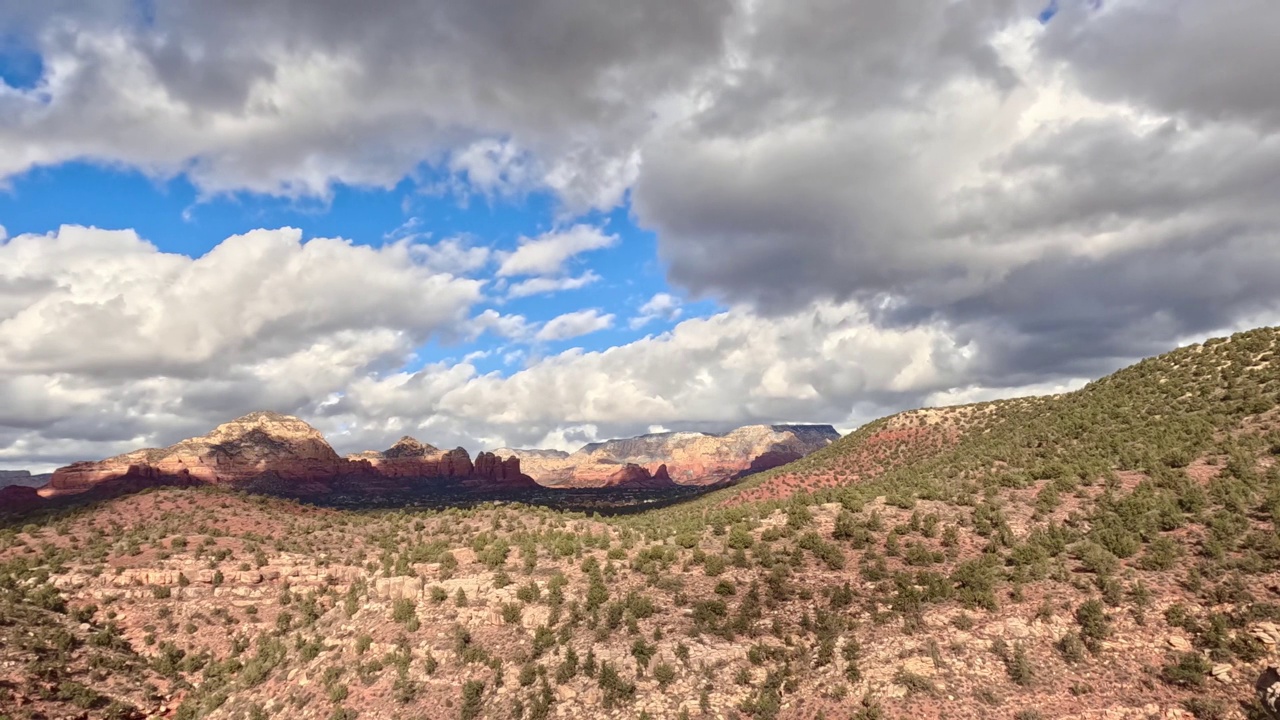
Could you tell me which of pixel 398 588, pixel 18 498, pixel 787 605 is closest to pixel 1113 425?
pixel 787 605

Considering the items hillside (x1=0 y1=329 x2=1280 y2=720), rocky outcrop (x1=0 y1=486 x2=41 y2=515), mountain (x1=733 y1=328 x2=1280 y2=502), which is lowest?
hillside (x1=0 y1=329 x2=1280 y2=720)

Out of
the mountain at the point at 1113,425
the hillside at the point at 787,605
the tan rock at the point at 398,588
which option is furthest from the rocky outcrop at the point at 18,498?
the mountain at the point at 1113,425

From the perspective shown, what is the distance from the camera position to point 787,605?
25234 millimetres

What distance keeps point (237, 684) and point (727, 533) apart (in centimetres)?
2542

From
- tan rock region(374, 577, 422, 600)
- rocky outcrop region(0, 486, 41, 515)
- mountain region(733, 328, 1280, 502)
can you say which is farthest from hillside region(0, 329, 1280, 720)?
rocky outcrop region(0, 486, 41, 515)

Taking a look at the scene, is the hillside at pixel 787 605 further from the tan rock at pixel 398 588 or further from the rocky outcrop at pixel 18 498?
the rocky outcrop at pixel 18 498

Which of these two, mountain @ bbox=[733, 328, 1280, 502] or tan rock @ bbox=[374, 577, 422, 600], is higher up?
mountain @ bbox=[733, 328, 1280, 502]

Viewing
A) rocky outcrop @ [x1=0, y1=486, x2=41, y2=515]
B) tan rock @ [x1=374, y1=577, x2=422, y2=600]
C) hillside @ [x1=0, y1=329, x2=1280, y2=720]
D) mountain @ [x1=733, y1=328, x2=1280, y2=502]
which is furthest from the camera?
rocky outcrop @ [x1=0, y1=486, x2=41, y2=515]

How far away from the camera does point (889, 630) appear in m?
22.7

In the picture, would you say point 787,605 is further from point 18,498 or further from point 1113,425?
point 18,498

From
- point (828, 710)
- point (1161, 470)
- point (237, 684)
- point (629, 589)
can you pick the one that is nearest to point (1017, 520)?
point (1161, 470)

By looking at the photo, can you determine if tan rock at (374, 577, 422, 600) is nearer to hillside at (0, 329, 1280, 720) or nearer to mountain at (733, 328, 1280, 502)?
hillside at (0, 329, 1280, 720)

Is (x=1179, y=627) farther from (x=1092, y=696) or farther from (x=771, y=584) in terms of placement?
(x=771, y=584)

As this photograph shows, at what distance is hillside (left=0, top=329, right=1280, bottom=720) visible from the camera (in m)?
19.9
